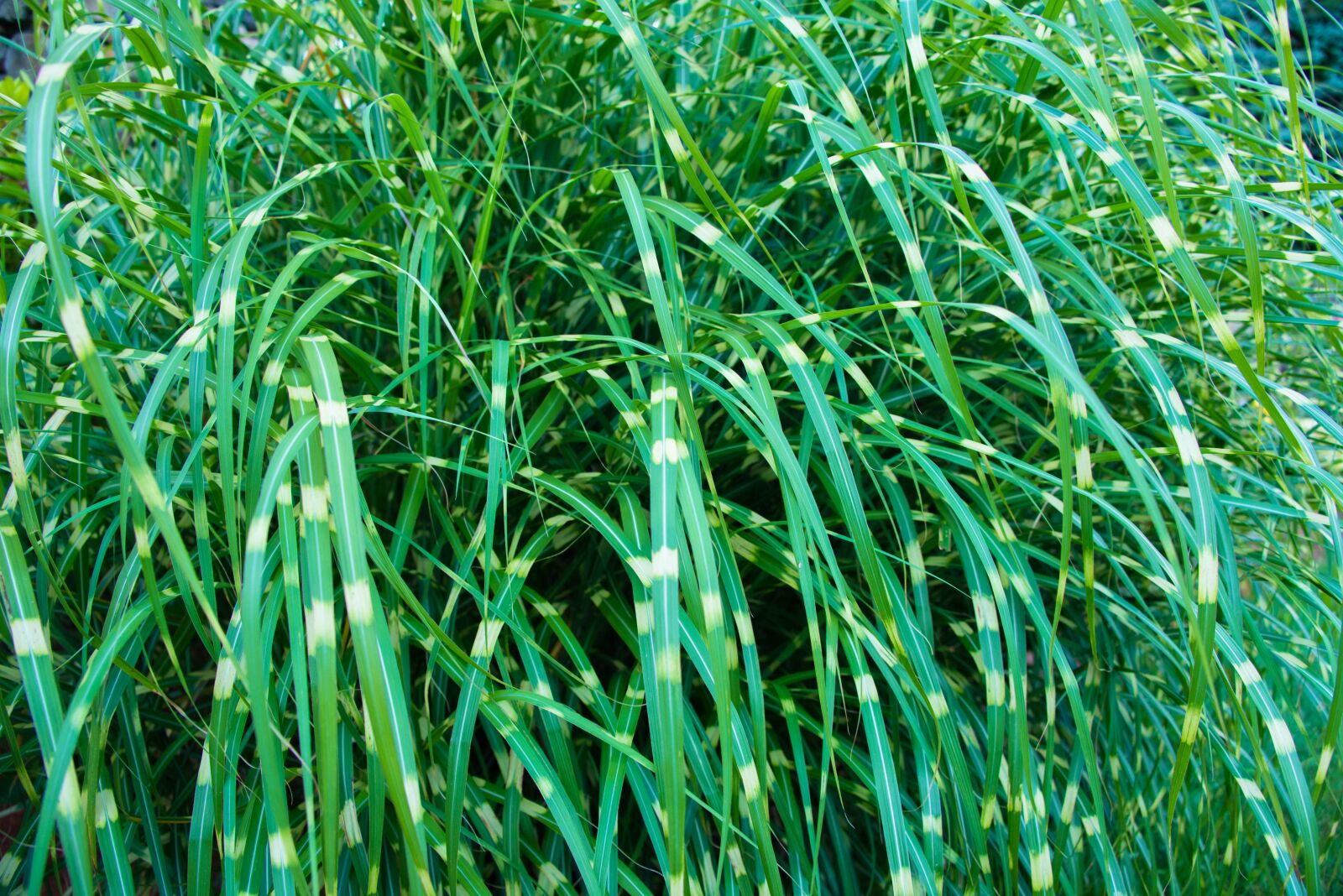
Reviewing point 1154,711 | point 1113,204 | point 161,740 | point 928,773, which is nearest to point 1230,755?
point 1154,711

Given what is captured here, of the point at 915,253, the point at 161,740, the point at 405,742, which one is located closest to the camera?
the point at 405,742

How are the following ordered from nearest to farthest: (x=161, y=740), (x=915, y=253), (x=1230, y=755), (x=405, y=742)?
1. (x=405, y=742)
2. (x=915, y=253)
3. (x=1230, y=755)
4. (x=161, y=740)

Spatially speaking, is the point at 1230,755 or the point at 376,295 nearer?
the point at 1230,755

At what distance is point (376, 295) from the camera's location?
0.97 metres

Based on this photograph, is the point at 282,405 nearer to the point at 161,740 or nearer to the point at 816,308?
the point at 161,740

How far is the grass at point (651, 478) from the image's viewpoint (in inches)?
22.0

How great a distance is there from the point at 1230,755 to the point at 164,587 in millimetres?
885

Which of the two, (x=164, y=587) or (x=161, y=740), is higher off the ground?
(x=164, y=587)

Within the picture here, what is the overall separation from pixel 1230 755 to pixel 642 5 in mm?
859

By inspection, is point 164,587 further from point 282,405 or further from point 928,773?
point 928,773

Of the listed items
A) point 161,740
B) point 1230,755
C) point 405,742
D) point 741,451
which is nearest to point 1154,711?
point 1230,755

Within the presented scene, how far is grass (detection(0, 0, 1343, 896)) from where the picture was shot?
0.56m

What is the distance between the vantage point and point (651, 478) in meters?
0.57

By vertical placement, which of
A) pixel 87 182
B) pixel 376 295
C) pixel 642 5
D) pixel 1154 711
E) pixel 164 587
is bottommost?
pixel 1154 711
